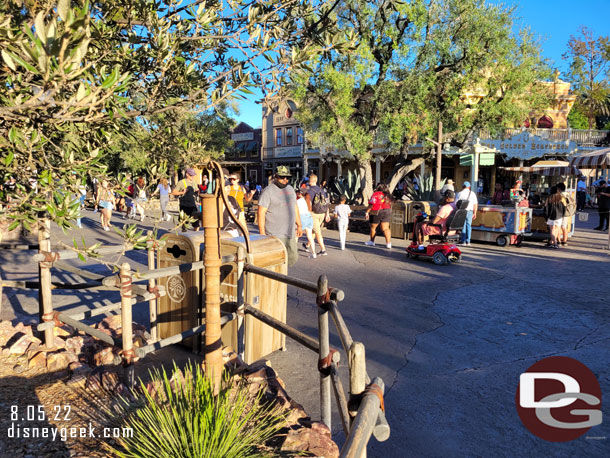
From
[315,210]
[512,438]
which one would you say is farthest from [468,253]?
[512,438]

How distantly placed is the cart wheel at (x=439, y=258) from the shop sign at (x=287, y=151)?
32.5 meters

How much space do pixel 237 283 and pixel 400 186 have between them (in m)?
27.9

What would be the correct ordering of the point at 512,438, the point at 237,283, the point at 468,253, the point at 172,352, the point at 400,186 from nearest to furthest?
the point at 512,438 < the point at 237,283 < the point at 172,352 < the point at 468,253 < the point at 400,186

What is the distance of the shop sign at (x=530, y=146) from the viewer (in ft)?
90.2

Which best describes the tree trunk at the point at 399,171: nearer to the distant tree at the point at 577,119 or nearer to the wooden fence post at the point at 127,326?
the wooden fence post at the point at 127,326

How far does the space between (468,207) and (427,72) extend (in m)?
7.42

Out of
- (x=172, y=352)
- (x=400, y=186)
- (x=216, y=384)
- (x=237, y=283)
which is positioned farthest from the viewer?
(x=400, y=186)

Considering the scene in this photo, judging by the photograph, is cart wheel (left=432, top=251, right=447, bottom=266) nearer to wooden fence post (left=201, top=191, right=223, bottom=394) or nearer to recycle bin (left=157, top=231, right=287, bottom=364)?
recycle bin (left=157, top=231, right=287, bottom=364)

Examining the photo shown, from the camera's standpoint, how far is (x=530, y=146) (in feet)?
90.4

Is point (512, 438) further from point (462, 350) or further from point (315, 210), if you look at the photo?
point (315, 210)

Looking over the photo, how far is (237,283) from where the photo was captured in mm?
4012

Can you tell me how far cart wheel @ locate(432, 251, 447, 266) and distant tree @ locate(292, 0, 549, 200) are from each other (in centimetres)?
829

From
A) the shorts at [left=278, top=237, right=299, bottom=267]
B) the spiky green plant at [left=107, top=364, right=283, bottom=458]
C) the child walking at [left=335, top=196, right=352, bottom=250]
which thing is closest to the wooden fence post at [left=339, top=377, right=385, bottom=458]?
the spiky green plant at [left=107, top=364, right=283, bottom=458]

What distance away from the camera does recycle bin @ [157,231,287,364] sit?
163 inches
